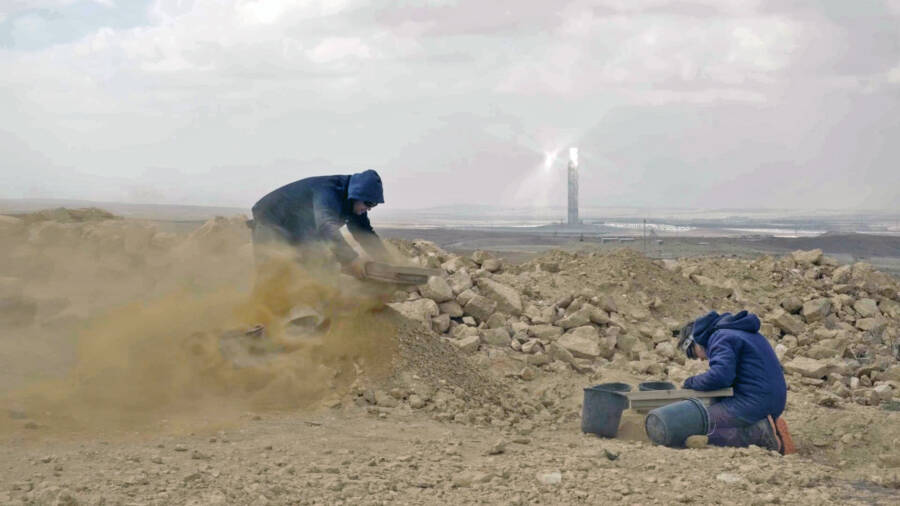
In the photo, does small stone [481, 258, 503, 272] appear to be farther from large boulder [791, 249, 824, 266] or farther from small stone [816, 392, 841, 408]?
large boulder [791, 249, 824, 266]

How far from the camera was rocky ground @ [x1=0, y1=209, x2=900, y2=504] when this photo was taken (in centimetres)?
524

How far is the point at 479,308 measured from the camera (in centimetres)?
1108

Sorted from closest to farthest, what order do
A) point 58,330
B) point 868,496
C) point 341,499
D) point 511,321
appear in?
point 341,499
point 868,496
point 58,330
point 511,321

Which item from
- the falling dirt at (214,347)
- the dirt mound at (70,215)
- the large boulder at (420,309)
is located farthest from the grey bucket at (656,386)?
the dirt mound at (70,215)

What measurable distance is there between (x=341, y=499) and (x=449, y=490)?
2.14 feet

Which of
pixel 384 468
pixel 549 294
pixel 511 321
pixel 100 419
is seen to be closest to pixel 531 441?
pixel 384 468

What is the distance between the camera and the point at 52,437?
6051 mm

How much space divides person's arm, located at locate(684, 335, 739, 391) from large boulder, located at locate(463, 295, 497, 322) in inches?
171

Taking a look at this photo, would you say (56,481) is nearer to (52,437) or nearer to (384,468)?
(52,437)

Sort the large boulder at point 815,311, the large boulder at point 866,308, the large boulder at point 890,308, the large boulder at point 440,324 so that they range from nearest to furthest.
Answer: the large boulder at point 440,324, the large boulder at point 815,311, the large boulder at point 866,308, the large boulder at point 890,308

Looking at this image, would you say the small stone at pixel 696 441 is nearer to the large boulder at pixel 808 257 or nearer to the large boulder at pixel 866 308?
the large boulder at pixel 866 308

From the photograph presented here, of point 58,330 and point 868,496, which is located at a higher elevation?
point 58,330

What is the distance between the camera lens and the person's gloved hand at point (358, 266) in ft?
25.0

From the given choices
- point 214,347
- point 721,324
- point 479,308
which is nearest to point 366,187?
point 214,347
